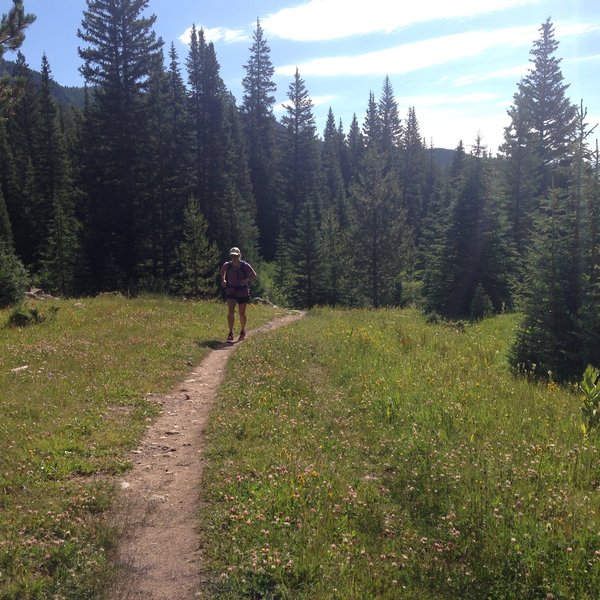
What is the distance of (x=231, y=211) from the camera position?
1564 inches

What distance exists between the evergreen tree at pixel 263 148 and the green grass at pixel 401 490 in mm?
54213

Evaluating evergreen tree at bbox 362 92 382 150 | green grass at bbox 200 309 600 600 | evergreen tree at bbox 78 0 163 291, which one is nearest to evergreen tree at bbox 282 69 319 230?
evergreen tree at bbox 362 92 382 150

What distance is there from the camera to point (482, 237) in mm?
25625

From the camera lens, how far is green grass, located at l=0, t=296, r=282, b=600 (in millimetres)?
4504

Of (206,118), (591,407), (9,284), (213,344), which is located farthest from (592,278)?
(206,118)

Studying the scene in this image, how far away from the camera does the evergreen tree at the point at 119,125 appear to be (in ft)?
101

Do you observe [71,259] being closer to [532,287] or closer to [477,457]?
A: [532,287]

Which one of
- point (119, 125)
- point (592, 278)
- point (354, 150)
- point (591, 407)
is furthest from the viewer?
point (354, 150)

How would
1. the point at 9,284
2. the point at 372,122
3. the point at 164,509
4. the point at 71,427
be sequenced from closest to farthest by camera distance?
1. the point at 164,509
2. the point at 71,427
3. the point at 9,284
4. the point at 372,122

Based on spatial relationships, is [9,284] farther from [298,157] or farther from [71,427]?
[298,157]

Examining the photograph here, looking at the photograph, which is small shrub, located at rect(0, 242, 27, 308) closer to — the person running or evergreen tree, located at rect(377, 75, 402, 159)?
the person running

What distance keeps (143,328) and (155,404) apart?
6263 millimetres

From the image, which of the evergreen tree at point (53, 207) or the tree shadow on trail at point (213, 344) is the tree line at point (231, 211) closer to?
the evergreen tree at point (53, 207)

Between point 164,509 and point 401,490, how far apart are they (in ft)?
8.55
